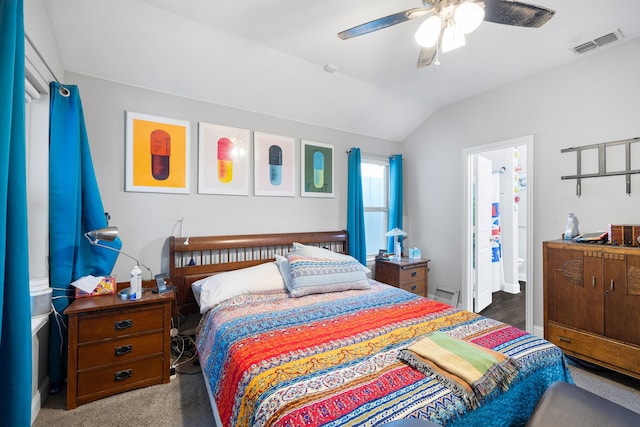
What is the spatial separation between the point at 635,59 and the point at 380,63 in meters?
2.15

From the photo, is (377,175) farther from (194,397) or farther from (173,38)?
(194,397)

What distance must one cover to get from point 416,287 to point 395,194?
4.50 ft

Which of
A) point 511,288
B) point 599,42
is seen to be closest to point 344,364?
point 599,42

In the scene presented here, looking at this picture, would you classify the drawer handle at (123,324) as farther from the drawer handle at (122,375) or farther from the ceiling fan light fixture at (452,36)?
the ceiling fan light fixture at (452,36)

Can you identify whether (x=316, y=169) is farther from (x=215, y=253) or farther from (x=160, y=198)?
(x=160, y=198)

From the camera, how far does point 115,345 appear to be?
1.97m

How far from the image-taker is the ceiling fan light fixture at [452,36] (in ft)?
4.96

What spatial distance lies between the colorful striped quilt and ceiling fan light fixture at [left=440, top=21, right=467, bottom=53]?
1696mm

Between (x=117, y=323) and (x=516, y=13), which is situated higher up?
(x=516, y=13)

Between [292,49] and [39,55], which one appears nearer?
[39,55]

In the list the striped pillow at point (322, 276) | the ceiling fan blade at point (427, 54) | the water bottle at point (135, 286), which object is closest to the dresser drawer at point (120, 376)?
the water bottle at point (135, 286)

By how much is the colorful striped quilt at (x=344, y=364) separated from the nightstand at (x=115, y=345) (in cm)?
33

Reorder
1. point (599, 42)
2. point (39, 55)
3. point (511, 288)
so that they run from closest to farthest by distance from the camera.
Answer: point (39, 55) → point (599, 42) → point (511, 288)

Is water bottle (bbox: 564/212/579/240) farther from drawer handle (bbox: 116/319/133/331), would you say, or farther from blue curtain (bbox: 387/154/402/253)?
drawer handle (bbox: 116/319/133/331)
